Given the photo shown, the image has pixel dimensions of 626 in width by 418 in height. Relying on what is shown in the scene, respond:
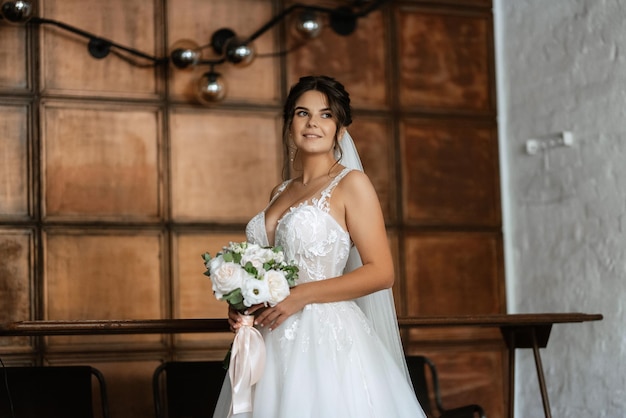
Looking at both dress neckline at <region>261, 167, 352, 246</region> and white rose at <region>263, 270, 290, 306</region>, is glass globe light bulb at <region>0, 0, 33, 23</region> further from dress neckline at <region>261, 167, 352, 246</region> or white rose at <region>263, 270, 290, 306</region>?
white rose at <region>263, 270, 290, 306</region>

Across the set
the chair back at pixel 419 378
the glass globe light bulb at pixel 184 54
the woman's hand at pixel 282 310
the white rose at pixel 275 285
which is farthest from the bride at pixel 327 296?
the glass globe light bulb at pixel 184 54

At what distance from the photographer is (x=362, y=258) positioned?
3750mm

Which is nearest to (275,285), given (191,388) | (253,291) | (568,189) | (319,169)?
(253,291)

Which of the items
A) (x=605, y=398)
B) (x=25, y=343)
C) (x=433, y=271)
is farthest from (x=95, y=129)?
(x=605, y=398)

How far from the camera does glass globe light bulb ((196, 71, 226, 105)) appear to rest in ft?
19.6

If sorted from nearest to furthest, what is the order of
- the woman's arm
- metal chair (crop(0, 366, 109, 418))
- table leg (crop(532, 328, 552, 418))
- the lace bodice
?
1. the woman's arm
2. the lace bodice
3. metal chair (crop(0, 366, 109, 418))
4. table leg (crop(532, 328, 552, 418))

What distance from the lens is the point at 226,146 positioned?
20.5 ft

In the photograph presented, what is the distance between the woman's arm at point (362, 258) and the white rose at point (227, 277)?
0.75ft

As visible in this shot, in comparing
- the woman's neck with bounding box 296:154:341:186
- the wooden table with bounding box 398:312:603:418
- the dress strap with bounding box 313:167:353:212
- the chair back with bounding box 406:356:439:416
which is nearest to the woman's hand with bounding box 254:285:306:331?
the dress strap with bounding box 313:167:353:212

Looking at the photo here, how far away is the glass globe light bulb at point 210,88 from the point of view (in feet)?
19.6

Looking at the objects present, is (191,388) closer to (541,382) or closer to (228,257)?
(541,382)

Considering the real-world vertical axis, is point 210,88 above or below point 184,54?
below

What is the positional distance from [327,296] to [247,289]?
1.29 ft

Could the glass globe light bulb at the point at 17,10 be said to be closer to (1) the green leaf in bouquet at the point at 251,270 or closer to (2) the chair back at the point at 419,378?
(1) the green leaf in bouquet at the point at 251,270
